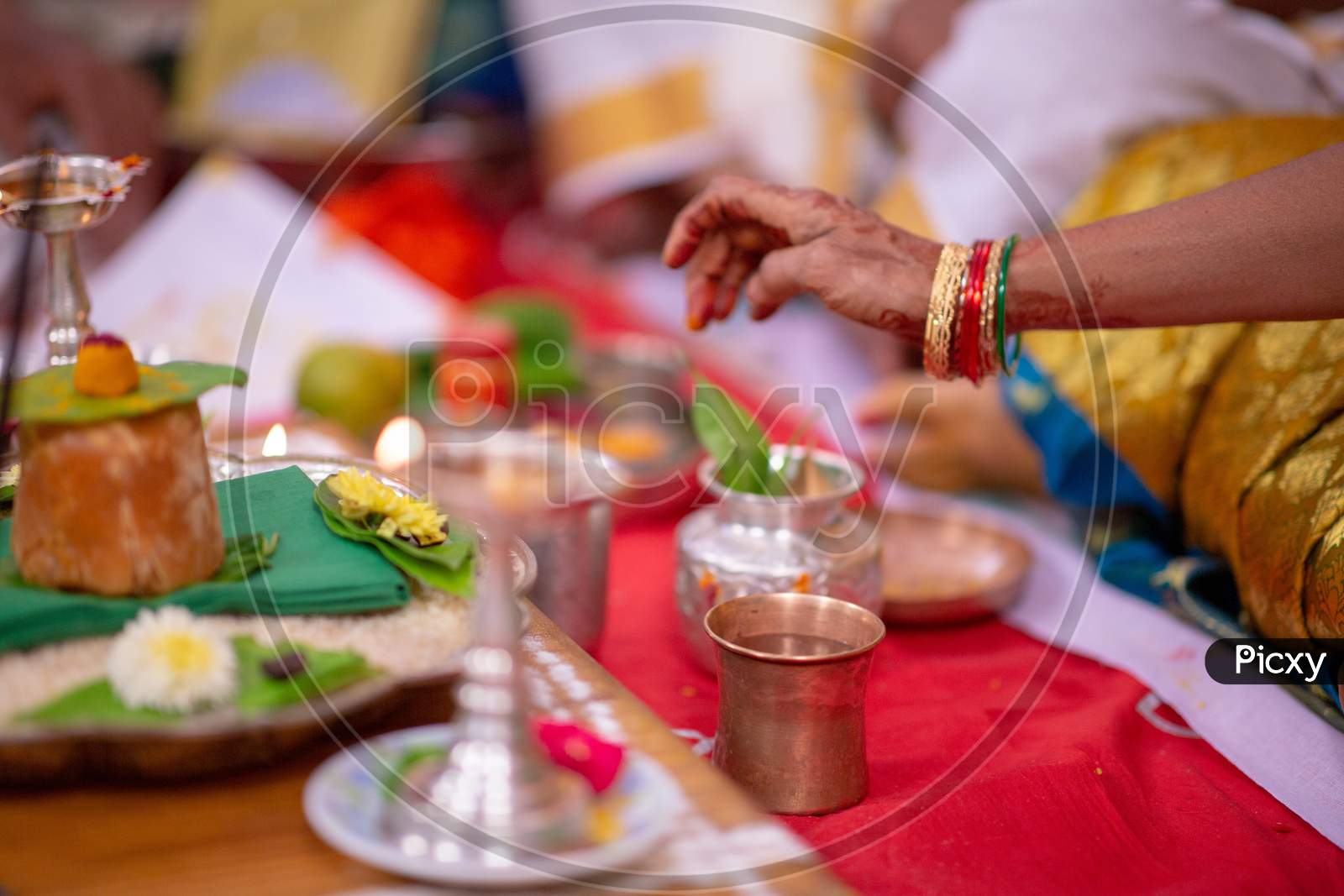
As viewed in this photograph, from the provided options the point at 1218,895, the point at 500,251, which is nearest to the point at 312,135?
the point at 500,251

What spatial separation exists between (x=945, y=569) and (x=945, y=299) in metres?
0.37

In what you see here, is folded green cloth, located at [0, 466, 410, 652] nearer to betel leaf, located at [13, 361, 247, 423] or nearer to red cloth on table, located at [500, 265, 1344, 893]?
betel leaf, located at [13, 361, 247, 423]

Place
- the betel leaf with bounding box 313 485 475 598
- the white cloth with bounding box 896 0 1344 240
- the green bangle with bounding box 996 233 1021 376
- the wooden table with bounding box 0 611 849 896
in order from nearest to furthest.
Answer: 1. the wooden table with bounding box 0 611 849 896
2. the betel leaf with bounding box 313 485 475 598
3. the green bangle with bounding box 996 233 1021 376
4. the white cloth with bounding box 896 0 1344 240

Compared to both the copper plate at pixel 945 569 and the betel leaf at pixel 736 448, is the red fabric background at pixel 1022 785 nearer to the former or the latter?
the copper plate at pixel 945 569

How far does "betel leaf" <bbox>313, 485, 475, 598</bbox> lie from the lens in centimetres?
60

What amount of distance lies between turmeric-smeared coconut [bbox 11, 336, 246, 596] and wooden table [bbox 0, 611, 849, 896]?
11 cm

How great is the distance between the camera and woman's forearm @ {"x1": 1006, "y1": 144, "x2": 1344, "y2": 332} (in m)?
0.68

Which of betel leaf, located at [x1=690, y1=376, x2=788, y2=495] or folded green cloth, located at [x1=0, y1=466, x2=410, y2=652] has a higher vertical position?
betel leaf, located at [x1=690, y1=376, x2=788, y2=495]

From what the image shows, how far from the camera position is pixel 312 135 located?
2.45 m

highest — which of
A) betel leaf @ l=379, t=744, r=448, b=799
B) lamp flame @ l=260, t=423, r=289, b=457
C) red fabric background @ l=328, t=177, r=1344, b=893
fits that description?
lamp flame @ l=260, t=423, r=289, b=457

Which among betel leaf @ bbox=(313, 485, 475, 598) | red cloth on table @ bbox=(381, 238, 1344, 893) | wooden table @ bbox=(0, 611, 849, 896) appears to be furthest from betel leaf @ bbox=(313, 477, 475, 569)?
red cloth on table @ bbox=(381, 238, 1344, 893)

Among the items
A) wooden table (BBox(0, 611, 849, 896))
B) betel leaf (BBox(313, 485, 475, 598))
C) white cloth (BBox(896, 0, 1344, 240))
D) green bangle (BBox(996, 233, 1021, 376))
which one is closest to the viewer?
wooden table (BBox(0, 611, 849, 896))

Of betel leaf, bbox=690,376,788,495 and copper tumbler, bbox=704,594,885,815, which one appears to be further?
betel leaf, bbox=690,376,788,495

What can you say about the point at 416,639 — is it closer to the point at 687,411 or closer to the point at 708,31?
the point at 687,411
